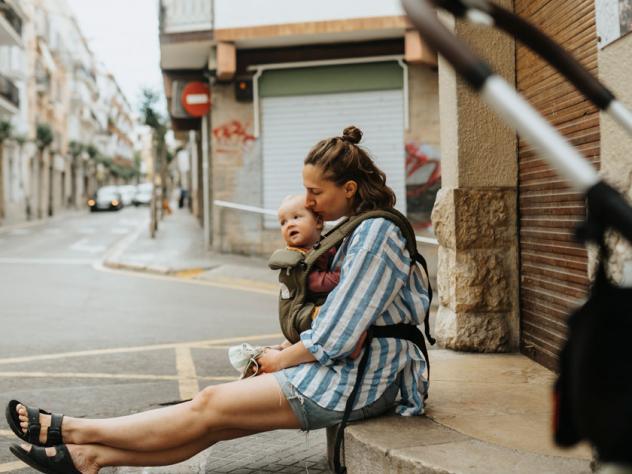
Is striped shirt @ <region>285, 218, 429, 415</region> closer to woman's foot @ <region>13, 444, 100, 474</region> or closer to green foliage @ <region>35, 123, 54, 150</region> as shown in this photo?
woman's foot @ <region>13, 444, 100, 474</region>

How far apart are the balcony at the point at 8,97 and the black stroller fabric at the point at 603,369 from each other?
37196mm

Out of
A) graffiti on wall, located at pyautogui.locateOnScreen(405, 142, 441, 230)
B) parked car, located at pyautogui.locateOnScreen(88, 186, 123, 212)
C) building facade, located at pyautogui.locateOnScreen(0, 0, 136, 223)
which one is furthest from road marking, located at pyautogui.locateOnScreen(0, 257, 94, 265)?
parked car, located at pyautogui.locateOnScreen(88, 186, 123, 212)

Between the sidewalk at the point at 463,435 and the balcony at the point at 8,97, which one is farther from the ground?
the balcony at the point at 8,97

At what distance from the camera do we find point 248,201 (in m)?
15.1

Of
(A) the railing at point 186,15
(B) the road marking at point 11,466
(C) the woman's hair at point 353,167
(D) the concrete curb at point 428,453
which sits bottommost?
(B) the road marking at point 11,466

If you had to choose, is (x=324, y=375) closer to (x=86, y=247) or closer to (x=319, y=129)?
(x=319, y=129)

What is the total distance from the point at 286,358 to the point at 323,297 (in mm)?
313

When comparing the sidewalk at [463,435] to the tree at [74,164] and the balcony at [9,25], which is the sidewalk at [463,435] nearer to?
the balcony at [9,25]

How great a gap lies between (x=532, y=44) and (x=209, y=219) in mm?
15052

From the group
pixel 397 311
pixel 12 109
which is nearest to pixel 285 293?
pixel 397 311

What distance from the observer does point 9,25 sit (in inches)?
1415

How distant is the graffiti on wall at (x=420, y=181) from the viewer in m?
14.3

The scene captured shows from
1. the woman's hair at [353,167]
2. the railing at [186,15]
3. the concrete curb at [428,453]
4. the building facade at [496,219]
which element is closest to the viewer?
the concrete curb at [428,453]

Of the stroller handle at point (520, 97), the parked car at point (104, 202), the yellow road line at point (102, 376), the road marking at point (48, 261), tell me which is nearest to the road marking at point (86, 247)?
the road marking at point (48, 261)
